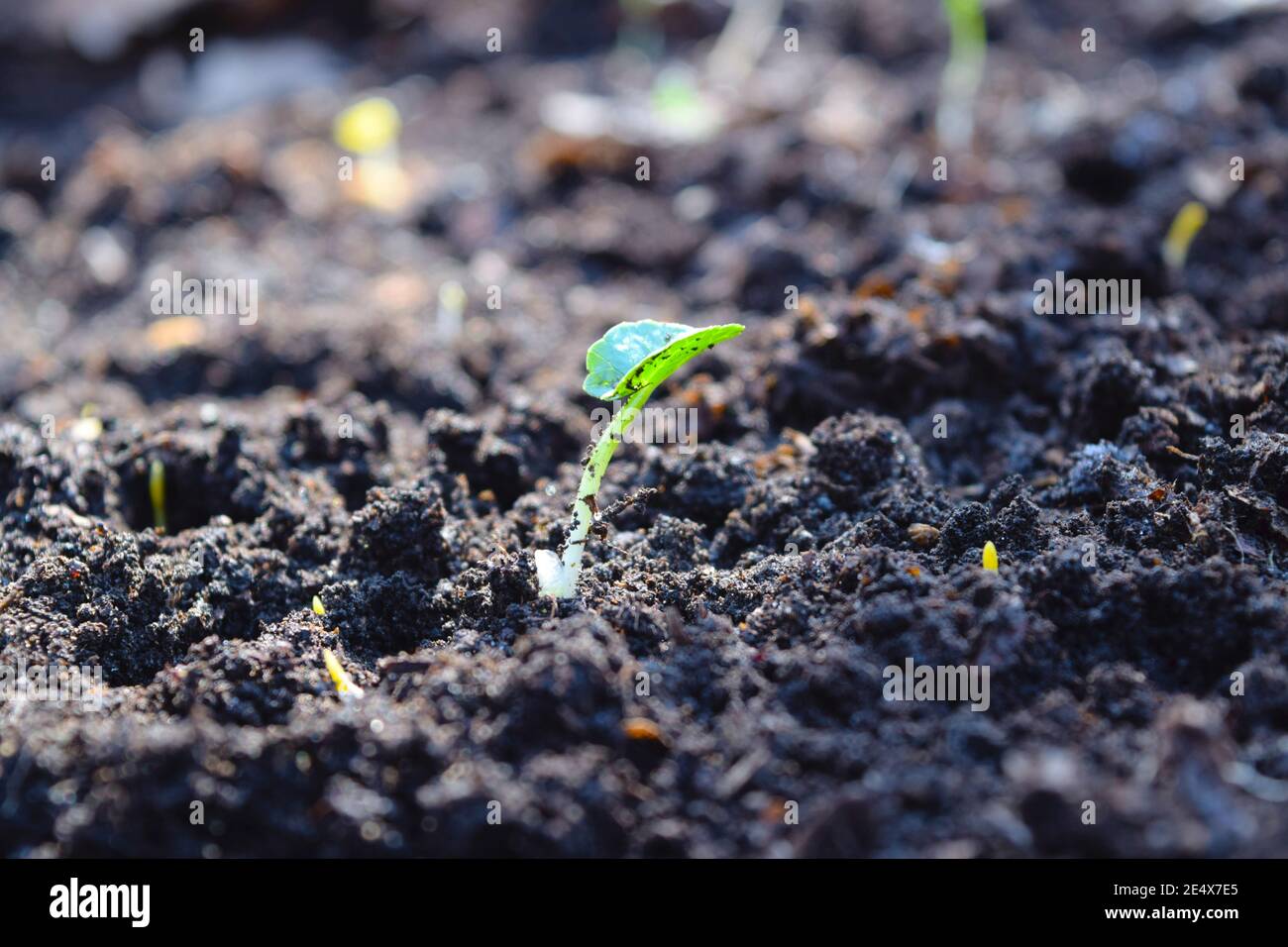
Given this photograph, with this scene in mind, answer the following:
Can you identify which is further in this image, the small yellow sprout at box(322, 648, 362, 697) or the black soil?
the small yellow sprout at box(322, 648, 362, 697)

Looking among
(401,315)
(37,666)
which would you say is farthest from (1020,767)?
(401,315)

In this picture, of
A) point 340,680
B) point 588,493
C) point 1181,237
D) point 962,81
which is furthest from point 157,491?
point 962,81

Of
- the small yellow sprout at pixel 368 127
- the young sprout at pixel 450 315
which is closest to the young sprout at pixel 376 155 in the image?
the small yellow sprout at pixel 368 127


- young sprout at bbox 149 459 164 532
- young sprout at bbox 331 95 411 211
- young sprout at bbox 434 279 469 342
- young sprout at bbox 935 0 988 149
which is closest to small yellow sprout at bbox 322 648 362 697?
young sprout at bbox 149 459 164 532

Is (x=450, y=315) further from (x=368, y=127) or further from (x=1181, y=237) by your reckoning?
(x=1181, y=237)

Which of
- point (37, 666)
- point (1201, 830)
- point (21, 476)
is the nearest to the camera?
point (1201, 830)

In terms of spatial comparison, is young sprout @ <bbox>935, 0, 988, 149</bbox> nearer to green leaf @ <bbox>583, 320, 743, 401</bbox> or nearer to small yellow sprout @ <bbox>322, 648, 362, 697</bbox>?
green leaf @ <bbox>583, 320, 743, 401</bbox>
